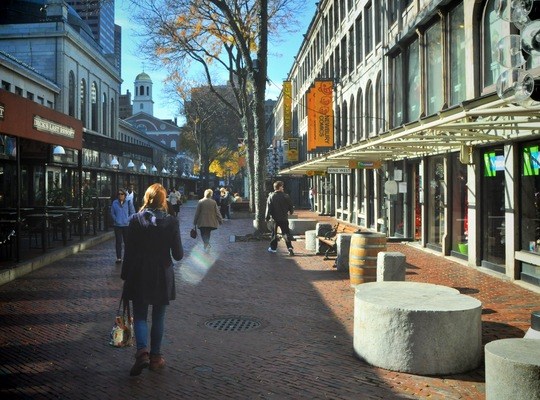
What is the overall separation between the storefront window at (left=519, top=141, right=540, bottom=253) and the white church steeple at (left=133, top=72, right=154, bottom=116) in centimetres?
11128

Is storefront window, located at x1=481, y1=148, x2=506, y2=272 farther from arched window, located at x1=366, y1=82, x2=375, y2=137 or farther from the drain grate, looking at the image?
arched window, located at x1=366, y1=82, x2=375, y2=137

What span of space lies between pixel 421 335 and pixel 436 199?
10.3 meters

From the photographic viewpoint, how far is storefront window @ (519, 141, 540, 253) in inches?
371

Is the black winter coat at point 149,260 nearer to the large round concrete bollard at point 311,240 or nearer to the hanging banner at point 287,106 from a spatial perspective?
the large round concrete bollard at point 311,240

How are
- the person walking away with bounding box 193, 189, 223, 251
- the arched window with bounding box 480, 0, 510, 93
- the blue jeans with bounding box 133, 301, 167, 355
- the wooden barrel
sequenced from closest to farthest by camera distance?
the blue jeans with bounding box 133, 301, 167, 355
the wooden barrel
the arched window with bounding box 480, 0, 510, 93
the person walking away with bounding box 193, 189, 223, 251

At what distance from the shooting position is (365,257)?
30.5 feet

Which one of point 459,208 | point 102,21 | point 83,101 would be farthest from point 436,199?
point 102,21

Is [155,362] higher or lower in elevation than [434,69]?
lower

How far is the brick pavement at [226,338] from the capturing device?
4.70m

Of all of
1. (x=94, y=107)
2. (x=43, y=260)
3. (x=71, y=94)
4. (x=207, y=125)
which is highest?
(x=94, y=107)

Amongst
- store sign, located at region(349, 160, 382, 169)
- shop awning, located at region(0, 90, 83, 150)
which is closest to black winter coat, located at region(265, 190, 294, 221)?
store sign, located at region(349, 160, 382, 169)

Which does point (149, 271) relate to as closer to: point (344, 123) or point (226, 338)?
point (226, 338)

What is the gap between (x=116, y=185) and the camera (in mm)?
28312

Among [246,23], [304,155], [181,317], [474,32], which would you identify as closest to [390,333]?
[181,317]
